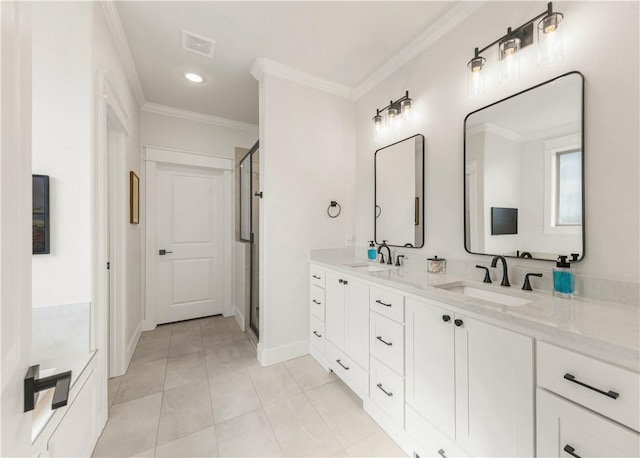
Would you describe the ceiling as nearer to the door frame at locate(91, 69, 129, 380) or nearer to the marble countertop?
the door frame at locate(91, 69, 129, 380)

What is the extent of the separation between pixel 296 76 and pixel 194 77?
3.39 feet

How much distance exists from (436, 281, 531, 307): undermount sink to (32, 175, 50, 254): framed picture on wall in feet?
7.03

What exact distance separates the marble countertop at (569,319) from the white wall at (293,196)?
1.31m

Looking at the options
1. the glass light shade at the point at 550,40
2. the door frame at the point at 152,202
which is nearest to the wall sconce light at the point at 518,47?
the glass light shade at the point at 550,40

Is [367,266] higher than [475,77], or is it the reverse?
[475,77]

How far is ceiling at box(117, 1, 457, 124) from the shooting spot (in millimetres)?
1816

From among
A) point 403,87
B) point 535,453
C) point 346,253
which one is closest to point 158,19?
point 403,87

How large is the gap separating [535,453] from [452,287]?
2.63 ft

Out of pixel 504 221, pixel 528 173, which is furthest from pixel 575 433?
pixel 528 173

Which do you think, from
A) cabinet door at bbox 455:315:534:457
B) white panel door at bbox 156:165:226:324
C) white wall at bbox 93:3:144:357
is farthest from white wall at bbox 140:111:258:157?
cabinet door at bbox 455:315:534:457

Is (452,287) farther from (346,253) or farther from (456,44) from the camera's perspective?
(456,44)

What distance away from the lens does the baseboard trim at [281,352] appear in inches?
94.3

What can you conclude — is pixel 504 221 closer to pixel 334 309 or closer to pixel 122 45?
pixel 334 309

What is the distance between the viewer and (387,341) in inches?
64.0
